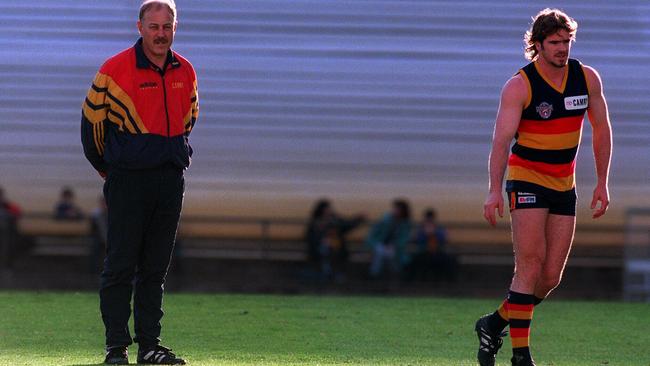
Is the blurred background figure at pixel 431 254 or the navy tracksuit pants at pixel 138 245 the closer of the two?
the navy tracksuit pants at pixel 138 245

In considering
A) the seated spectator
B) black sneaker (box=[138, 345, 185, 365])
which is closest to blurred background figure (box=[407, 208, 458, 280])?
the seated spectator

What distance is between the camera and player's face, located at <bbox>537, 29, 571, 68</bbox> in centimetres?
513

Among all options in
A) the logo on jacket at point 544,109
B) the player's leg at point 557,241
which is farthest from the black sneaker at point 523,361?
the logo on jacket at point 544,109

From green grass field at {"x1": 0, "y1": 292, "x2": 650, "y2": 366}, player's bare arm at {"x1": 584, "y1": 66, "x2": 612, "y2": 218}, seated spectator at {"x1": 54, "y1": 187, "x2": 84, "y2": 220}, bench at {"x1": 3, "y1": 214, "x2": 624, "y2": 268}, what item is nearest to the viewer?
player's bare arm at {"x1": 584, "y1": 66, "x2": 612, "y2": 218}

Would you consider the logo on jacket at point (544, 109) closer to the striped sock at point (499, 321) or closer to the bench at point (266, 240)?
the striped sock at point (499, 321)

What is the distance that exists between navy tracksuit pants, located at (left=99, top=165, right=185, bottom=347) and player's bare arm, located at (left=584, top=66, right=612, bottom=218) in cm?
161

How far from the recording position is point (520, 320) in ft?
17.2

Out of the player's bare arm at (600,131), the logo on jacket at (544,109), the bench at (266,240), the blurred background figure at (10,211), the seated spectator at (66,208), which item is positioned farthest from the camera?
the blurred background figure at (10,211)

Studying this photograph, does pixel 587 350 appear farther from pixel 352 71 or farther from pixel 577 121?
pixel 352 71

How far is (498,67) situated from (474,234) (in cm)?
138

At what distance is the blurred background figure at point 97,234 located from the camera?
11.4m

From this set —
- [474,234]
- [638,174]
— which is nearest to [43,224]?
[474,234]

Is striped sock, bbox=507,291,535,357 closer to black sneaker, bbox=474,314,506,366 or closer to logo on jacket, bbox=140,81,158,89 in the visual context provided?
black sneaker, bbox=474,314,506,366

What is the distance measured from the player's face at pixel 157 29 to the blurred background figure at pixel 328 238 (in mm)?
6098
